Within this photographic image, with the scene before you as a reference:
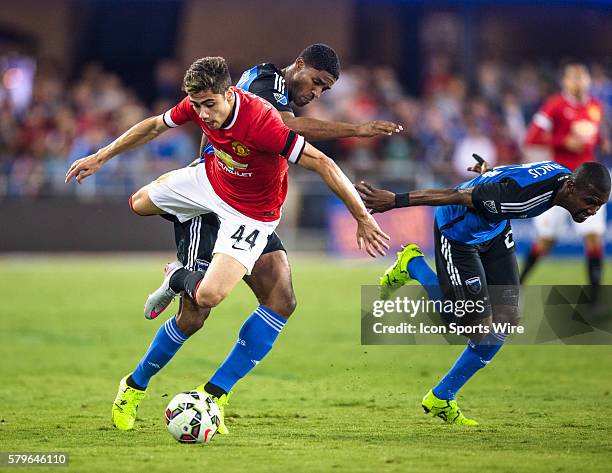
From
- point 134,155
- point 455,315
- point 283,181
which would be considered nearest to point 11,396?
point 283,181

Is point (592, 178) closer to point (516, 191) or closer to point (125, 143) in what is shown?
point (516, 191)

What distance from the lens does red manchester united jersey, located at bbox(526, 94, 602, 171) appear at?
41.2 feet

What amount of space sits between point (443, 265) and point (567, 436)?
1.64 meters

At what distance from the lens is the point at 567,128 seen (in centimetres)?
1255

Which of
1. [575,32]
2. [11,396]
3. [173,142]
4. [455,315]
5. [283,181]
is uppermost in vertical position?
[575,32]

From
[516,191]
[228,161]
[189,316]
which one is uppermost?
[228,161]

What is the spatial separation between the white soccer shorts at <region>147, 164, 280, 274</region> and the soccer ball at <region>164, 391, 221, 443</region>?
92cm

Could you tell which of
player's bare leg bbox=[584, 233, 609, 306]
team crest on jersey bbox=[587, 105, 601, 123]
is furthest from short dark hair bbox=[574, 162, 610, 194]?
team crest on jersey bbox=[587, 105, 601, 123]

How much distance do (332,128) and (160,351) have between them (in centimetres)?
189

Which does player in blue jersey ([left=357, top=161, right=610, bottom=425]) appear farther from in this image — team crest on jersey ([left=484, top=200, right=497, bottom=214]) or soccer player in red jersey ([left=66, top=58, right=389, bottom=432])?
soccer player in red jersey ([left=66, top=58, right=389, bottom=432])

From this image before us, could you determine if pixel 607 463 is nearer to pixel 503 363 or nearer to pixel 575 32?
pixel 503 363

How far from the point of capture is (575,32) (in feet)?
84.0

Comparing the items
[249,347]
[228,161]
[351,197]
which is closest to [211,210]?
[228,161]

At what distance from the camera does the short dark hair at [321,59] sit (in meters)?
7.58
